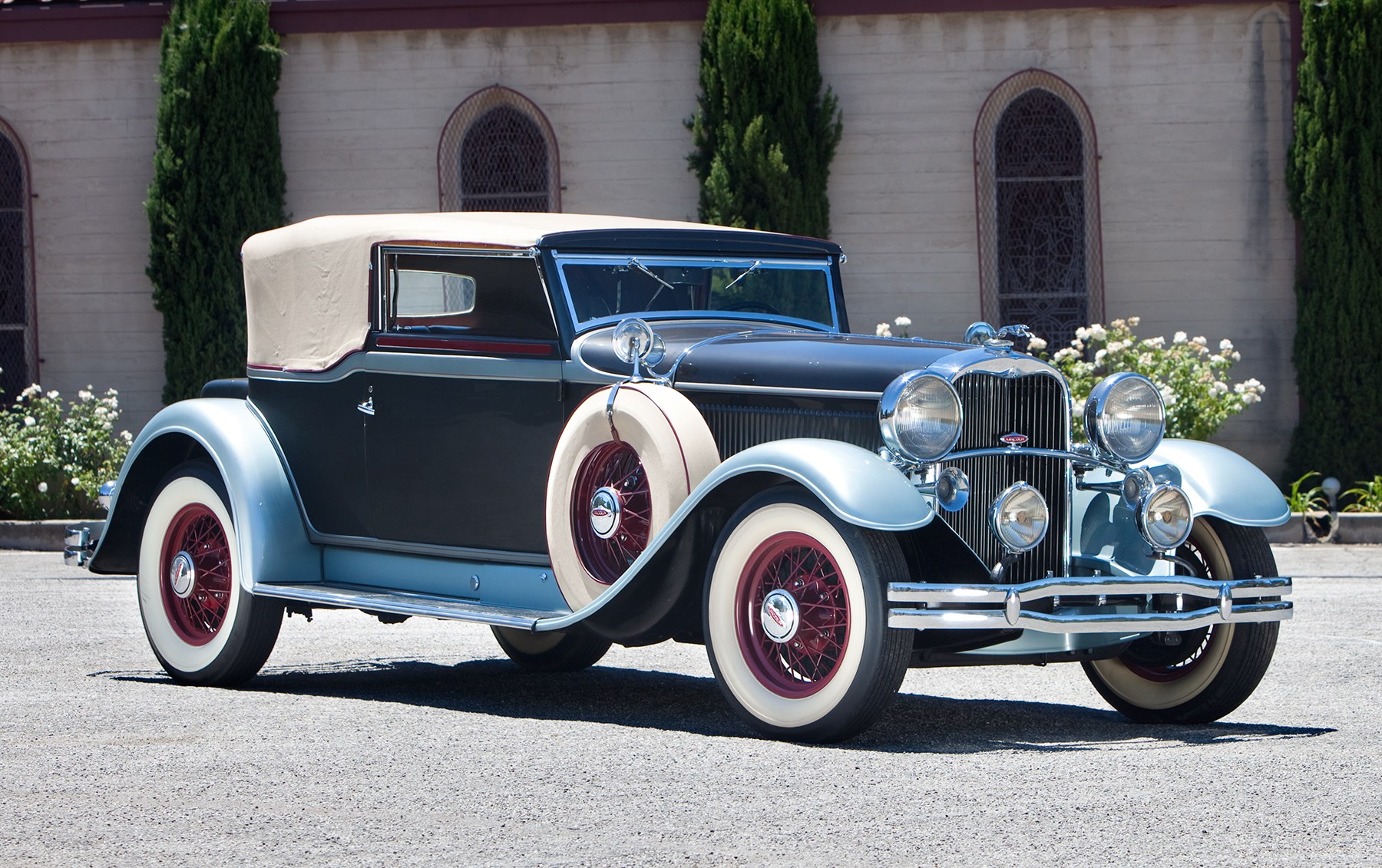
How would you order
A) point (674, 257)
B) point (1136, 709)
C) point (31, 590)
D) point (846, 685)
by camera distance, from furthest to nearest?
point (31, 590), point (674, 257), point (1136, 709), point (846, 685)

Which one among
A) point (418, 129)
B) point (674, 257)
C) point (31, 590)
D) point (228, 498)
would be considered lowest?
point (31, 590)

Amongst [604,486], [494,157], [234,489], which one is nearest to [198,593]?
[234,489]

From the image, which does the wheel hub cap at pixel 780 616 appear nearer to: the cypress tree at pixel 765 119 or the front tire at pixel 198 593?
the front tire at pixel 198 593

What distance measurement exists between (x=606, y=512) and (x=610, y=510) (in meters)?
0.02

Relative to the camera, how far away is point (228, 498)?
8047mm

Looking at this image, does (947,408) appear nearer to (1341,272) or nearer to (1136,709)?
(1136,709)

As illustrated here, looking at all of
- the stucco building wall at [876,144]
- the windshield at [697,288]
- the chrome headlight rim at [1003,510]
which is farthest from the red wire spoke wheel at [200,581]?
the stucco building wall at [876,144]

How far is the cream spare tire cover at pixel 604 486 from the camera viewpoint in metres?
6.82

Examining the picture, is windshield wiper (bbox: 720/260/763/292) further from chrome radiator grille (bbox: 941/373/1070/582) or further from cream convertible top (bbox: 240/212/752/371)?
chrome radiator grille (bbox: 941/373/1070/582)

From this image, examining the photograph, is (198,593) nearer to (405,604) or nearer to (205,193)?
(405,604)

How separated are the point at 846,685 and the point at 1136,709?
1.42m

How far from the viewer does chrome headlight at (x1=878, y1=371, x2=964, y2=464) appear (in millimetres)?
6301

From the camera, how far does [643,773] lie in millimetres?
5633

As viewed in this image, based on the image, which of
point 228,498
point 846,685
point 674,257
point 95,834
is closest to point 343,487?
point 228,498
